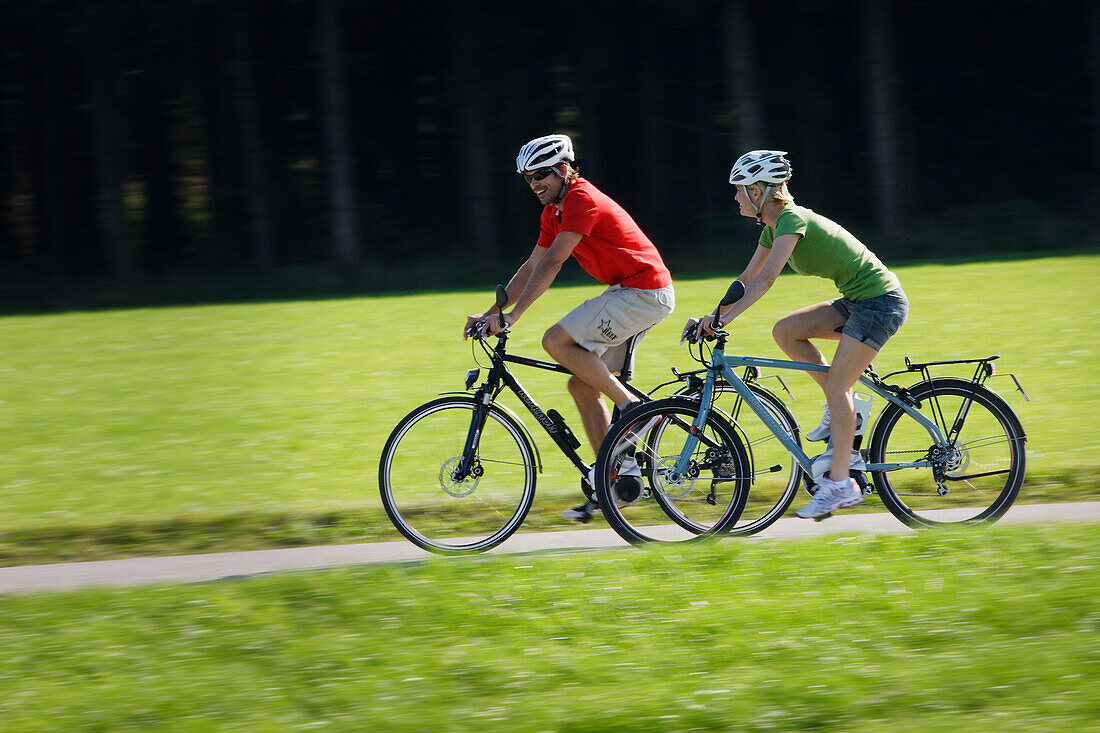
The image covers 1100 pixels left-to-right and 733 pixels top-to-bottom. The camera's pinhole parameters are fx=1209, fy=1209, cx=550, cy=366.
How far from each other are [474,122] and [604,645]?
23.2 m

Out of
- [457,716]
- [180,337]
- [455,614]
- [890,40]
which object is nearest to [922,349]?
[455,614]

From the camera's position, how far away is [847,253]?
5703mm

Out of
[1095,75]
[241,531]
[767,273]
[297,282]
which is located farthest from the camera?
[1095,75]

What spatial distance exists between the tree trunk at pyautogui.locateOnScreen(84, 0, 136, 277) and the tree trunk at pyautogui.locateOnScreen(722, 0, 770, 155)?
12.9 m

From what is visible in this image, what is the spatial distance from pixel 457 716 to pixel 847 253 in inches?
118

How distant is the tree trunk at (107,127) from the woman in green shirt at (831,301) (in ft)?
74.7

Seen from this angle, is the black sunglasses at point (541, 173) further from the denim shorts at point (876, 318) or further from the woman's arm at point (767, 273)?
the denim shorts at point (876, 318)

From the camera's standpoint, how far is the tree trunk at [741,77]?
24.9 meters

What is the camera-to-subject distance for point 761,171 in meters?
5.75

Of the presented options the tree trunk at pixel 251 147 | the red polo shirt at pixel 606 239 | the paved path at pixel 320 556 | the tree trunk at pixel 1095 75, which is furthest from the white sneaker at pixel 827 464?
the tree trunk at pixel 1095 75

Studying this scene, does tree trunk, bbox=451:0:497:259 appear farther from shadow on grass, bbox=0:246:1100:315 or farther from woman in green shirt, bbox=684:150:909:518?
woman in green shirt, bbox=684:150:909:518

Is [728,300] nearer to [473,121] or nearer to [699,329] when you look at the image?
[699,329]

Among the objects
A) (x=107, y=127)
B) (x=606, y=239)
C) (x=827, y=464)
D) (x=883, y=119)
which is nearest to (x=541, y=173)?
(x=606, y=239)

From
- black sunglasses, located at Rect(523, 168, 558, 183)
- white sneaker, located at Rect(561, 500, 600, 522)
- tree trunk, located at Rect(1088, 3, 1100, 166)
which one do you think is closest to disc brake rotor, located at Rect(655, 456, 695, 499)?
white sneaker, located at Rect(561, 500, 600, 522)
